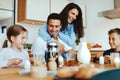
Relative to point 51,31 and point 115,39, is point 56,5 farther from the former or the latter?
point 51,31

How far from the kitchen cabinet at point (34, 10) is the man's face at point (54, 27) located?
173 cm

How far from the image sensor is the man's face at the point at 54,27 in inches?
73.0

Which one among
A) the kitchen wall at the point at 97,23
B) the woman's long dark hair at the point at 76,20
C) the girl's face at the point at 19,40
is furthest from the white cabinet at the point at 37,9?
the girl's face at the point at 19,40

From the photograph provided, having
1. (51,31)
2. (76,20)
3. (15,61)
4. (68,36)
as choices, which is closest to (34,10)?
(76,20)

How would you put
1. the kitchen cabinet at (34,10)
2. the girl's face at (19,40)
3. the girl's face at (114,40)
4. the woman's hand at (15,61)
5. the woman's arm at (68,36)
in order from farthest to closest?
1. the kitchen cabinet at (34,10)
2. the girl's face at (114,40)
3. the woman's arm at (68,36)
4. the girl's face at (19,40)
5. the woman's hand at (15,61)

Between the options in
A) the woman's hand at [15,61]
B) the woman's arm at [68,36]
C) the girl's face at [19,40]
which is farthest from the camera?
the woman's arm at [68,36]

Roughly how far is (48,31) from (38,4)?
1.93 metres

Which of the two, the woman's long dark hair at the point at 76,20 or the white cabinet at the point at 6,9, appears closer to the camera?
the woman's long dark hair at the point at 76,20

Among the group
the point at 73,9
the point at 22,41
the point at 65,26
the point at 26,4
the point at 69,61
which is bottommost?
the point at 69,61

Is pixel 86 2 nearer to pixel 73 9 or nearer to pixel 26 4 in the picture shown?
pixel 26 4

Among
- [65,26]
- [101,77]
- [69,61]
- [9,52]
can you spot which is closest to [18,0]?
[65,26]

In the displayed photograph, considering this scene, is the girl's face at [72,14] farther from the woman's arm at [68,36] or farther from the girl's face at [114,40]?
the girl's face at [114,40]

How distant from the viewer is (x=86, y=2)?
15.3ft

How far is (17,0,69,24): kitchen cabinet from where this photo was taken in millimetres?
3572
